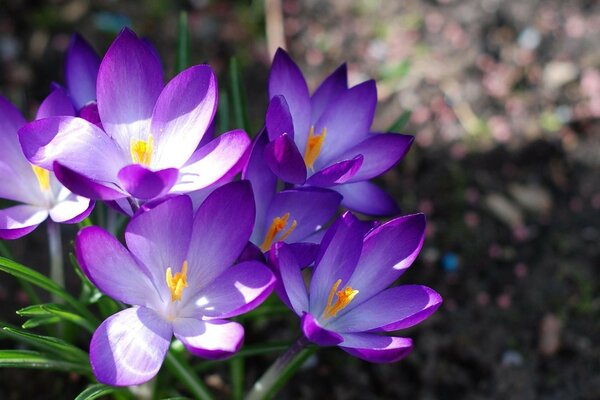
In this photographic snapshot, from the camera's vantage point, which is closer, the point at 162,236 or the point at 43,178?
the point at 162,236

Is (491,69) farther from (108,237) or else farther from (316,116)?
(108,237)

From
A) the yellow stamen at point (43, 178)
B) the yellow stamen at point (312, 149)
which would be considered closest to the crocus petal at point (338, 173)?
the yellow stamen at point (312, 149)

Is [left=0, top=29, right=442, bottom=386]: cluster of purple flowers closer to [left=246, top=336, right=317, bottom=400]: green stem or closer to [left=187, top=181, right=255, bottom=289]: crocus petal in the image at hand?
[left=187, top=181, right=255, bottom=289]: crocus petal

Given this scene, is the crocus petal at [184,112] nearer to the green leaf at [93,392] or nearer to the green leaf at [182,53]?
the green leaf at [93,392]

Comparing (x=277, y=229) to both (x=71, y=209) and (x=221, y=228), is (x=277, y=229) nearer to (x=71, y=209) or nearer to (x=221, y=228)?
(x=221, y=228)

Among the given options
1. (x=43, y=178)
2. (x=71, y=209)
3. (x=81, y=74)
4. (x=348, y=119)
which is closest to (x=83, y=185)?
(x=71, y=209)

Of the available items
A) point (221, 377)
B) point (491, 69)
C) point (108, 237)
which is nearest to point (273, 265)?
point (108, 237)
